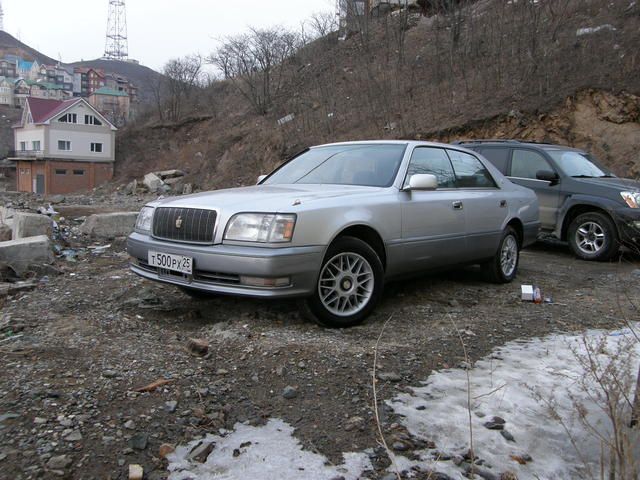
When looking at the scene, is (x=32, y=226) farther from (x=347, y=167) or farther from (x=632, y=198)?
(x=632, y=198)

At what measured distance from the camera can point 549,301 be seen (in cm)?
552

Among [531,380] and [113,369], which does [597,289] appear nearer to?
[531,380]

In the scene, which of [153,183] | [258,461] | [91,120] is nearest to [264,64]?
[153,183]

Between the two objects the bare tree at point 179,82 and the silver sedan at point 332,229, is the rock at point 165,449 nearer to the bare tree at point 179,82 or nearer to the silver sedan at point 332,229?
the silver sedan at point 332,229

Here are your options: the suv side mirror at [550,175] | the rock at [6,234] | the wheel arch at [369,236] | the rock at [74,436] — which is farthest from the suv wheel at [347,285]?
the rock at [6,234]

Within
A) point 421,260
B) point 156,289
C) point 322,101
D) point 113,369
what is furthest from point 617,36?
point 113,369

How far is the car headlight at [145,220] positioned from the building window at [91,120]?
167ft

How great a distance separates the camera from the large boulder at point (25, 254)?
238 inches

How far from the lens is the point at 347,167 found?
5.16 m

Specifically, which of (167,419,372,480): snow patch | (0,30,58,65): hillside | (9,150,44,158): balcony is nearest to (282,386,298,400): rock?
(167,419,372,480): snow patch

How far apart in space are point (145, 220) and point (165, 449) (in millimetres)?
2677

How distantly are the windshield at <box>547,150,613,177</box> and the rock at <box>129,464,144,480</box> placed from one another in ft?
26.7

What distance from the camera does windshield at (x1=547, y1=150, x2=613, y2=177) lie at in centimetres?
876

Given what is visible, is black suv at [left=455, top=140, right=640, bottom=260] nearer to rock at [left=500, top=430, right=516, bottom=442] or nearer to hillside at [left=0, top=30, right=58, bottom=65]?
rock at [left=500, top=430, right=516, bottom=442]
